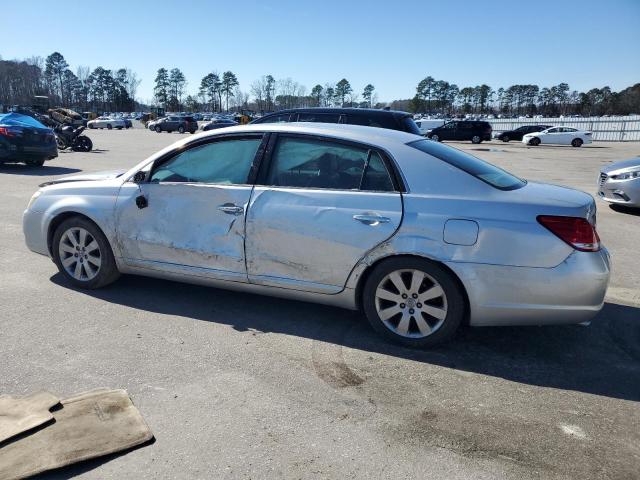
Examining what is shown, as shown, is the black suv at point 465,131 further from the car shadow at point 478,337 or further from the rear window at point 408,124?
the car shadow at point 478,337

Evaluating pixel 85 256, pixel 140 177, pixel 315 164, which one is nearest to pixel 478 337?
pixel 315 164

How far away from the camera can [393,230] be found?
370cm

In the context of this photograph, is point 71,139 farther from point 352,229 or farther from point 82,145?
point 352,229

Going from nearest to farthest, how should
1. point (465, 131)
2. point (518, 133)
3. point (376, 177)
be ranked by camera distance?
point (376, 177) → point (465, 131) → point (518, 133)

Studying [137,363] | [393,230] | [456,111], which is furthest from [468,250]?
[456,111]

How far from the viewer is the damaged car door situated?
167 inches

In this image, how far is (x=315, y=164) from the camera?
4102mm

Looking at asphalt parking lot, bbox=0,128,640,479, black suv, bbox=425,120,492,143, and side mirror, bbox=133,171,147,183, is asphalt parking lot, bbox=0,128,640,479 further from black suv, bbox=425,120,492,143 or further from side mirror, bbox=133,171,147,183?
black suv, bbox=425,120,492,143

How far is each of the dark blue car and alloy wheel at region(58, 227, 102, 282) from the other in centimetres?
1105

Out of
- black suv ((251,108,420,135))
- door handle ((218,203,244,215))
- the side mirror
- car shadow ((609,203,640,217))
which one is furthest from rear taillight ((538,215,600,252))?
car shadow ((609,203,640,217))

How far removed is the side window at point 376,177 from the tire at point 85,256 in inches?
98.1

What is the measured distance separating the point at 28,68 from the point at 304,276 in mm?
146789

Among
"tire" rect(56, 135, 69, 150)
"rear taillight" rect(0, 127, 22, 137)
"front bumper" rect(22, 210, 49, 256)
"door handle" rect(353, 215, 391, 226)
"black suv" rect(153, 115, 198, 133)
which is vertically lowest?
"front bumper" rect(22, 210, 49, 256)

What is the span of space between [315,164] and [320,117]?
18.9 feet
